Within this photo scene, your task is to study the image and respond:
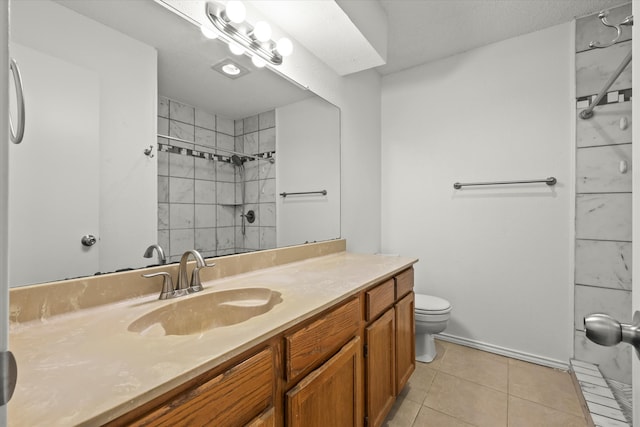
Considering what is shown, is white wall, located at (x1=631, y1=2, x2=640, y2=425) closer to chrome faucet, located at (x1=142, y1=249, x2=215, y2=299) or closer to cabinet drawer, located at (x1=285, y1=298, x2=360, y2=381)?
cabinet drawer, located at (x1=285, y1=298, x2=360, y2=381)

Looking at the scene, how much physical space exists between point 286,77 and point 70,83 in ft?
3.34

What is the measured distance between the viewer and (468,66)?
2.21m

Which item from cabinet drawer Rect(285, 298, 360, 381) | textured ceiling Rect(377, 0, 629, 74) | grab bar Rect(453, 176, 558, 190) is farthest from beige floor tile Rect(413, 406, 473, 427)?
textured ceiling Rect(377, 0, 629, 74)

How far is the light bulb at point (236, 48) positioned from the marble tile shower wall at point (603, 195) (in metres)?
2.11

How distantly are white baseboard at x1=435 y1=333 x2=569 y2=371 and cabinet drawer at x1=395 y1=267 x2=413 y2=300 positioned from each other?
1.00 m

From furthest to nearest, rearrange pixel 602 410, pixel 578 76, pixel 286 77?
pixel 578 76 → pixel 286 77 → pixel 602 410

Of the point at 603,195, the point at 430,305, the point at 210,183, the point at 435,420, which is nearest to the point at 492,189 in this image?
the point at 603,195

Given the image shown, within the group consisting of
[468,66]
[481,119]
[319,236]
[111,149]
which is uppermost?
[468,66]

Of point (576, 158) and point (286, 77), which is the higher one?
point (286, 77)

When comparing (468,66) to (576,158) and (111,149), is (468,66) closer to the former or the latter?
(576,158)

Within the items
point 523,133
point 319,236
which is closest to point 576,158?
point 523,133

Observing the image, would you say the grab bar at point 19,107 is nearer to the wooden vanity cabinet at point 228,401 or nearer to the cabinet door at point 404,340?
the wooden vanity cabinet at point 228,401

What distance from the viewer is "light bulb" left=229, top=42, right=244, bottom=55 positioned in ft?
4.20

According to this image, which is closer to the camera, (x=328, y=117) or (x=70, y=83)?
(x=70, y=83)
